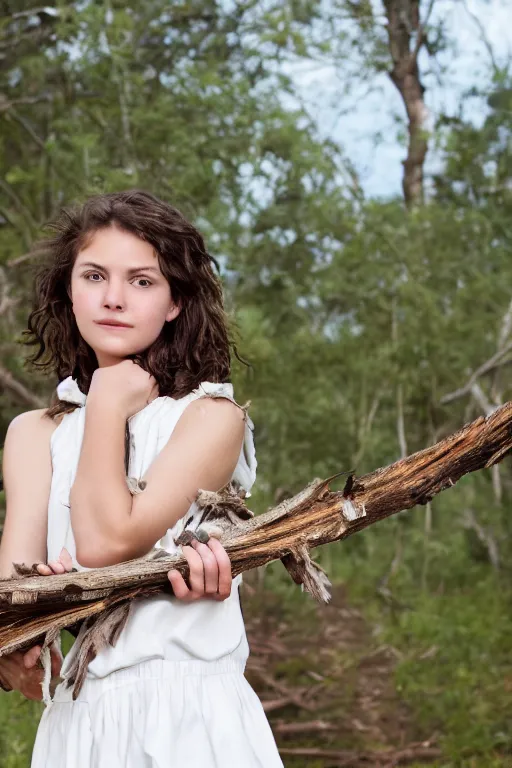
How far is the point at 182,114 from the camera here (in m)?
5.34

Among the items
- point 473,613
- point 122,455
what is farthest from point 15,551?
point 473,613

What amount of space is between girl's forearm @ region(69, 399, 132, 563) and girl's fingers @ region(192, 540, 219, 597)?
115 mm

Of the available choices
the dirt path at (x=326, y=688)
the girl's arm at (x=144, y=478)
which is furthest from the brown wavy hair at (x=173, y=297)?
the dirt path at (x=326, y=688)

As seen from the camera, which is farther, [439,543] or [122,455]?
[439,543]

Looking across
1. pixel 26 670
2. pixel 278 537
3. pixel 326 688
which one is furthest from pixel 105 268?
pixel 326 688

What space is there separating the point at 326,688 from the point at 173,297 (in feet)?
13.6

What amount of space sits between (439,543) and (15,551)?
4.95 m

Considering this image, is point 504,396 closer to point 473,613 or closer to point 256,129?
point 473,613

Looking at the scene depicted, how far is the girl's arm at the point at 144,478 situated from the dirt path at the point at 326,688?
376 centimetres

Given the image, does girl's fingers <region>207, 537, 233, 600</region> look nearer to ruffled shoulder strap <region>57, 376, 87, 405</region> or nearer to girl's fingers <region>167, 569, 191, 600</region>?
girl's fingers <region>167, 569, 191, 600</region>

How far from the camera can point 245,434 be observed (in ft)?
5.77

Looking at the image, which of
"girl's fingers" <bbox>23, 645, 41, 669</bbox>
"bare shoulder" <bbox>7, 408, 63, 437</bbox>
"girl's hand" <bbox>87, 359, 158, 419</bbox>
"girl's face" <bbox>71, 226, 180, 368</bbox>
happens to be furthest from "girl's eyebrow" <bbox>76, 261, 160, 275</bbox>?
"girl's fingers" <bbox>23, 645, 41, 669</bbox>

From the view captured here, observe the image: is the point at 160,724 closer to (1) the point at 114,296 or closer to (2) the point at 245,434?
(2) the point at 245,434

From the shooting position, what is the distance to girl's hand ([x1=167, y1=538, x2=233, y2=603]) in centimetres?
149
